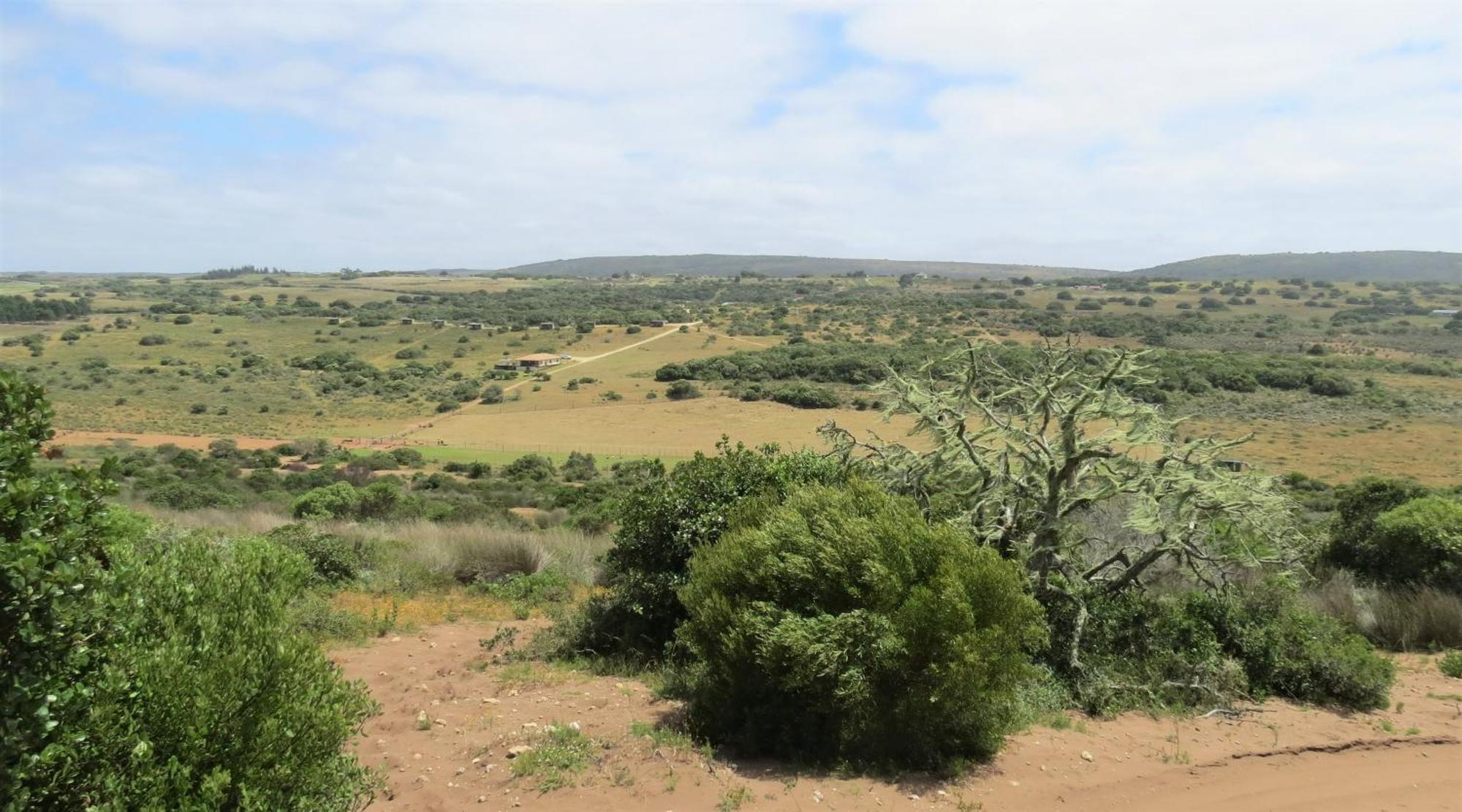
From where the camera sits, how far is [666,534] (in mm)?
8930

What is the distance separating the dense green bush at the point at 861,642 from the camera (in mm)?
5938

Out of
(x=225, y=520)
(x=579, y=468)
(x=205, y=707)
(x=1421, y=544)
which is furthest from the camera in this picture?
(x=579, y=468)

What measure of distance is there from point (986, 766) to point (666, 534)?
3958 mm

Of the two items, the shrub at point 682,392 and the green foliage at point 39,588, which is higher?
the green foliage at point 39,588

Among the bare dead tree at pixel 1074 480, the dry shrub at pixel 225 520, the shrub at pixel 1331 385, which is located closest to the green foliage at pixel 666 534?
the bare dead tree at pixel 1074 480

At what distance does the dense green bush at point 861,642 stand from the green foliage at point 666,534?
1.84 meters

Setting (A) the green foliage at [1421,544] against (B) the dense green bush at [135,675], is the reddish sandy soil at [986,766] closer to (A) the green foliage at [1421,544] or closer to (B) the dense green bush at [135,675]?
(B) the dense green bush at [135,675]

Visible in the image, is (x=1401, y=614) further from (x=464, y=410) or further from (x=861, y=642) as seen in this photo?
(x=464, y=410)

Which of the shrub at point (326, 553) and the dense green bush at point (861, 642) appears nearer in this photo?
the dense green bush at point (861, 642)

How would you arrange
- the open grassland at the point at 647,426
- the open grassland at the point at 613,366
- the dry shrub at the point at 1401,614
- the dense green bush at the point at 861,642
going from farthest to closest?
the open grassland at the point at 613,366 < the open grassland at the point at 647,426 < the dry shrub at the point at 1401,614 < the dense green bush at the point at 861,642

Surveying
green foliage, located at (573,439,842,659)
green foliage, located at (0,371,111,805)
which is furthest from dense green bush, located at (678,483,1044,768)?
green foliage, located at (0,371,111,805)

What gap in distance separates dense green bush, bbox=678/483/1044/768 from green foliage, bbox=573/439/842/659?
1836 mm

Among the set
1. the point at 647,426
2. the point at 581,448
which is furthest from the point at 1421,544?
the point at 647,426

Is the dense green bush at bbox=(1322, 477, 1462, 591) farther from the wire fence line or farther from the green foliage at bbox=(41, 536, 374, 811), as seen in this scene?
the wire fence line
